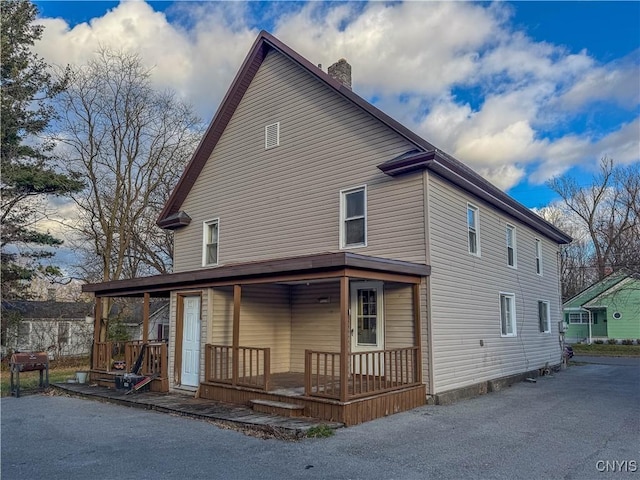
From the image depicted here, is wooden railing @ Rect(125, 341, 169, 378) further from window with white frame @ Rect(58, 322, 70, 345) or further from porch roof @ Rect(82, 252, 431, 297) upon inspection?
window with white frame @ Rect(58, 322, 70, 345)

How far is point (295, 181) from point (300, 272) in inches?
168

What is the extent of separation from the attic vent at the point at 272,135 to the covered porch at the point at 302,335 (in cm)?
391

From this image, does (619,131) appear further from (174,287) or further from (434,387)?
(174,287)

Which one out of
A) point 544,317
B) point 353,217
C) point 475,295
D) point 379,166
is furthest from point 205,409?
point 544,317

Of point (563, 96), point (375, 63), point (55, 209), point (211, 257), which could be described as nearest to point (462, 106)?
point (563, 96)

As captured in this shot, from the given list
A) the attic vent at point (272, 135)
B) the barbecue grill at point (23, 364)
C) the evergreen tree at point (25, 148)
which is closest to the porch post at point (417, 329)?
the attic vent at point (272, 135)

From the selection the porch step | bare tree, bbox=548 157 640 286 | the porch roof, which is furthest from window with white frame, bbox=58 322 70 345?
bare tree, bbox=548 157 640 286

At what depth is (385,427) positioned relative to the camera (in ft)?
25.8

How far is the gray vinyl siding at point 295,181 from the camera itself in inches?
421

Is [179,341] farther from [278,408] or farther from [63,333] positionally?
[63,333]

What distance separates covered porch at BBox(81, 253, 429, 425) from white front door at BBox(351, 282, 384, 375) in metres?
0.02

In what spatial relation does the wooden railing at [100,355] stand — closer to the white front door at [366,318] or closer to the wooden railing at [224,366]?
the wooden railing at [224,366]

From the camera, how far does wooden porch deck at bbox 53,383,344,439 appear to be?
7652mm

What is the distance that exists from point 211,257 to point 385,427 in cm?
837
